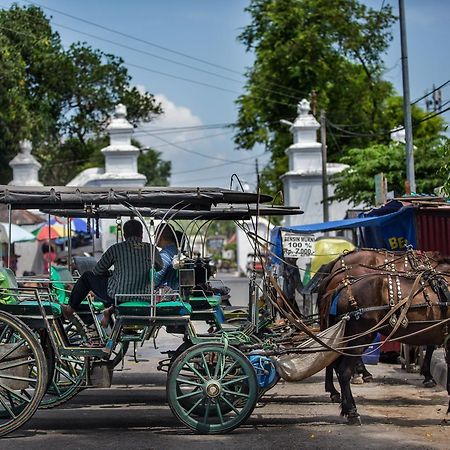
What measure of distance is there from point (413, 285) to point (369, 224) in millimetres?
4252

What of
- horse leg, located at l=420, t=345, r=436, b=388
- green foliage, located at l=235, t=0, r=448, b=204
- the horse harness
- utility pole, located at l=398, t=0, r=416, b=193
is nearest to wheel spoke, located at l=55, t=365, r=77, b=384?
the horse harness

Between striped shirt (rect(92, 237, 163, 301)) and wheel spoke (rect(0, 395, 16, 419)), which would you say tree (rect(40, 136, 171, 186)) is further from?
wheel spoke (rect(0, 395, 16, 419))

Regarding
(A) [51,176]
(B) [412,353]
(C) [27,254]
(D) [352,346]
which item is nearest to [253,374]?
(D) [352,346]

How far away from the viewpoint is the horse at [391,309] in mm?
8133

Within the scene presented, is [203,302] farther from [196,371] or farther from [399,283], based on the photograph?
[399,283]

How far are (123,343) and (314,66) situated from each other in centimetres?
2795

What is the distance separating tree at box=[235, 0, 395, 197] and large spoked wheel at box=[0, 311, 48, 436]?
28163 mm

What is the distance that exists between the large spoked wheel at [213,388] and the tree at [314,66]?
27.9 m

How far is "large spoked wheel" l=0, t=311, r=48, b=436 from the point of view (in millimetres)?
7516

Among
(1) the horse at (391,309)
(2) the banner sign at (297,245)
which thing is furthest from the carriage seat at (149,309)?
(2) the banner sign at (297,245)

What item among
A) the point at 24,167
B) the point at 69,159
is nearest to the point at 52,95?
the point at 24,167

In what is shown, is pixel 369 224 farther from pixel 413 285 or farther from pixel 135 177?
pixel 135 177

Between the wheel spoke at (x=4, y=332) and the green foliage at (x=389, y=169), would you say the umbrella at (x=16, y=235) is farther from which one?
the wheel spoke at (x=4, y=332)

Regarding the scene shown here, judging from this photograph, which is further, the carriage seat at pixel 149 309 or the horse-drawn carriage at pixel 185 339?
the carriage seat at pixel 149 309
